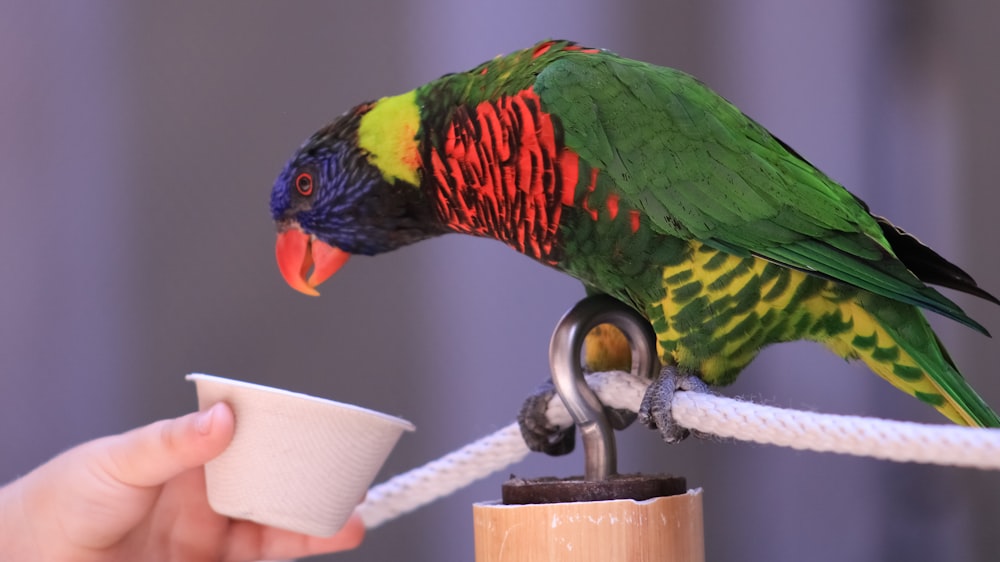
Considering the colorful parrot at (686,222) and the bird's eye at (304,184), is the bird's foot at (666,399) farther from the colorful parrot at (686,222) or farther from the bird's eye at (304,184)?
the bird's eye at (304,184)

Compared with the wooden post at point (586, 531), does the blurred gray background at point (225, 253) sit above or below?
above

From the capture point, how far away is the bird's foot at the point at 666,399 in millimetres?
816

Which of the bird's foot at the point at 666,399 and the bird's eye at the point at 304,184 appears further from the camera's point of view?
the bird's eye at the point at 304,184

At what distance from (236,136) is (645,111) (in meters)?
1.08

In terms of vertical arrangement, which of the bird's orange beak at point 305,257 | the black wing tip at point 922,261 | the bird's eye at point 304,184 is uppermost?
the bird's eye at point 304,184

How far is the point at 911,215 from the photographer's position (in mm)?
1409

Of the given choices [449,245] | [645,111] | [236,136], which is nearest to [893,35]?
[645,111]

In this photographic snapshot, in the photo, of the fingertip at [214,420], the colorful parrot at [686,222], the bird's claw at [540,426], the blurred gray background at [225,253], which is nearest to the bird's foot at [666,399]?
the colorful parrot at [686,222]

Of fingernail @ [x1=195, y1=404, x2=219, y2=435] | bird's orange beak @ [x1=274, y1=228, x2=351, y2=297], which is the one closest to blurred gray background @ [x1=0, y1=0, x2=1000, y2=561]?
bird's orange beak @ [x1=274, y1=228, x2=351, y2=297]

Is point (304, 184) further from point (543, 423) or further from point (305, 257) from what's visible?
point (543, 423)

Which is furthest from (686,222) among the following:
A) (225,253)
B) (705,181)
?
(225,253)

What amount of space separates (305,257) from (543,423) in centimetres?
A: 39

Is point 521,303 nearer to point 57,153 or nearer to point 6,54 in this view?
point 57,153

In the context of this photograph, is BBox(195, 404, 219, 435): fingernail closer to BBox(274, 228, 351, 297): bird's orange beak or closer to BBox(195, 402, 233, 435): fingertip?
BBox(195, 402, 233, 435): fingertip
